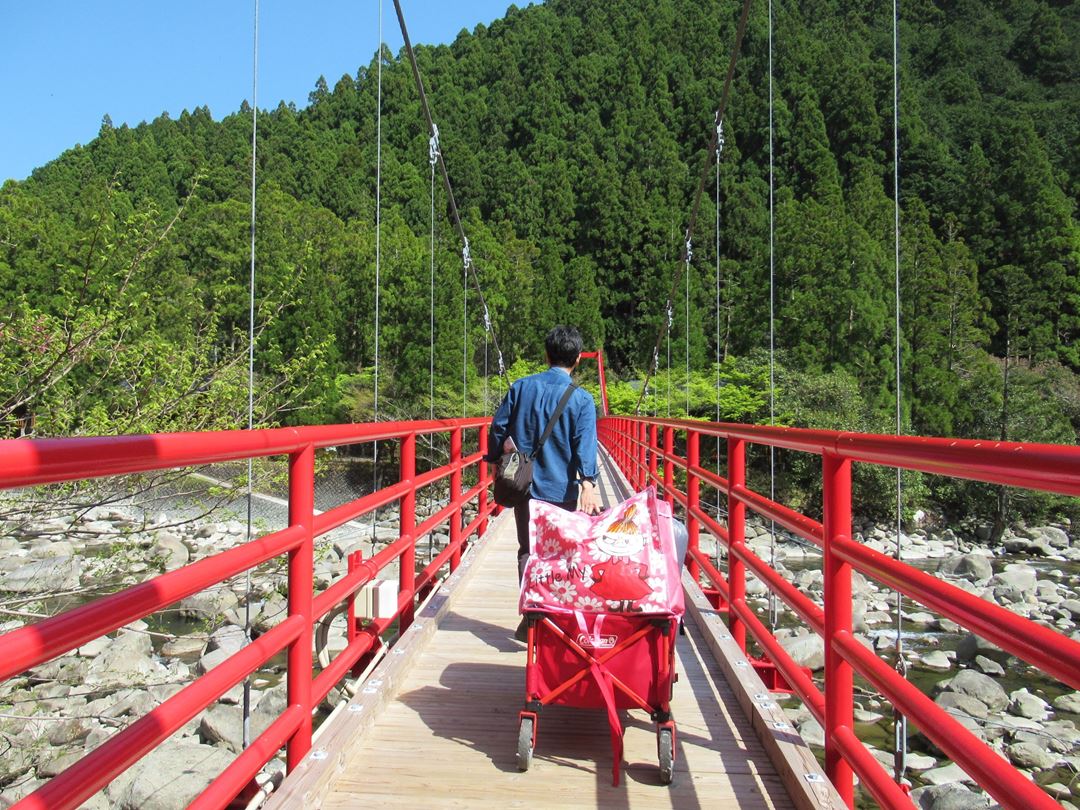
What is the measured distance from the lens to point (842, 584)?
68.7 inches

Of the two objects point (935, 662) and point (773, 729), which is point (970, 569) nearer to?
point (935, 662)

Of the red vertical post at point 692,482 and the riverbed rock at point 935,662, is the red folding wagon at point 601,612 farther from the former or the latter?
the riverbed rock at point 935,662

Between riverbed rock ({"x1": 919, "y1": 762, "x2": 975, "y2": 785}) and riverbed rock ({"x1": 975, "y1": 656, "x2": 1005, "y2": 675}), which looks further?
riverbed rock ({"x1": 975, "y1": 656, "x2": 1005, "y2": 675})

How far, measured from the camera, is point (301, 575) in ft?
6.11

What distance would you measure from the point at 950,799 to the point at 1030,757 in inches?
70.2

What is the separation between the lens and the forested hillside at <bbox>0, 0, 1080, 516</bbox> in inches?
228

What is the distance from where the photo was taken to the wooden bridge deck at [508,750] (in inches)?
76.6

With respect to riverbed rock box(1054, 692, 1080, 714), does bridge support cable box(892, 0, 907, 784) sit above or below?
above

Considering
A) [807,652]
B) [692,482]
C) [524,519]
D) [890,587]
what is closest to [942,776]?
[807,652]

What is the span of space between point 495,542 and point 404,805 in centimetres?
408

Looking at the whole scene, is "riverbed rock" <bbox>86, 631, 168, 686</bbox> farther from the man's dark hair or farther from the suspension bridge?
the man's dark hair

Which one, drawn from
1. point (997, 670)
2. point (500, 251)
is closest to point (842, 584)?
point (997, 670)

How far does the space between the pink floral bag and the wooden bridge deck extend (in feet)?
1.25

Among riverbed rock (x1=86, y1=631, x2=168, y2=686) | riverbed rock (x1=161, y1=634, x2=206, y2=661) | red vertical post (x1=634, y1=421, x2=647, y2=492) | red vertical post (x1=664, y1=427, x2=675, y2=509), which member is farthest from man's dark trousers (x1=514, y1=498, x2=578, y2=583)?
riverbed rock (x1=161, y1=634, x2=206, y2=661)
